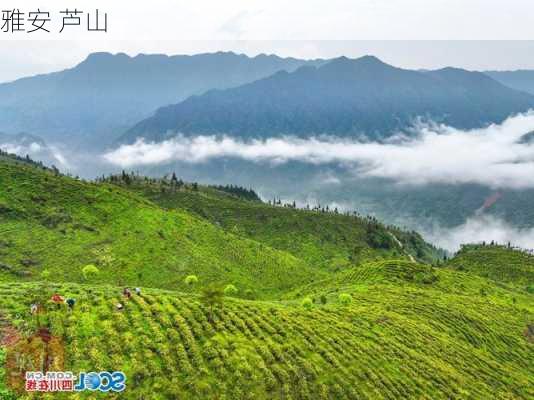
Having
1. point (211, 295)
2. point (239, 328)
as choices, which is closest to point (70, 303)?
point (211, 295)

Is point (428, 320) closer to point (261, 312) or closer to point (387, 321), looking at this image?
point (387, 321)

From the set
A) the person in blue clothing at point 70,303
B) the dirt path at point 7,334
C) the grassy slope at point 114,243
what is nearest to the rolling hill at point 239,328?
the dirt path at point 7,334

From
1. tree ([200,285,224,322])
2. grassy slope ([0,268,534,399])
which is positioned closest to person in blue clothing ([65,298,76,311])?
grassy slope ([0,268,534,399])

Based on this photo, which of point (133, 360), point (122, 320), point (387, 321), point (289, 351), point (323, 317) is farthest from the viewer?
point (387, 321)

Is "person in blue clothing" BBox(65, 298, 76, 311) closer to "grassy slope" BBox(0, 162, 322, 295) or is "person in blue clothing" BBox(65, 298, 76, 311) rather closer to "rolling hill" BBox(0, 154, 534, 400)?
"rolling hill" BBox(0, 154, 534, 400)

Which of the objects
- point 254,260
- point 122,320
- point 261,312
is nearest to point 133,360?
point 122,320

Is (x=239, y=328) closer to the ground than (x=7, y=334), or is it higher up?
closer to the ground

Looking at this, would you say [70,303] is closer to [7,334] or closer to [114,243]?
[7,334]

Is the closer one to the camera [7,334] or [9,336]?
[9,336]
